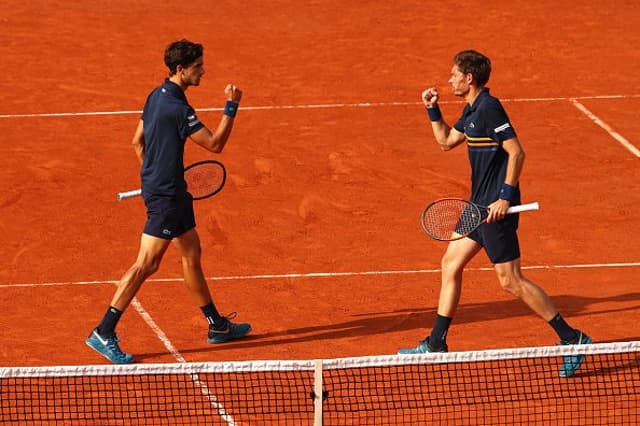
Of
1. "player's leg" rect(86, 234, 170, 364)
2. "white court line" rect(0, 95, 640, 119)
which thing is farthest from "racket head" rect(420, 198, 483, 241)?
"white court line" rect(0, 95, 640, 119)

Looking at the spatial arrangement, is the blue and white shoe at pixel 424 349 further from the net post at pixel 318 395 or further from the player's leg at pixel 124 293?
the player's leg at pixel 124 293

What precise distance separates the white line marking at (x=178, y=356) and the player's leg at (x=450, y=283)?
1.77 m

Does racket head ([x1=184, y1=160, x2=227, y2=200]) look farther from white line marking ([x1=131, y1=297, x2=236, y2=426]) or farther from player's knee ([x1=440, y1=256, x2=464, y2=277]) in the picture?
player's knee ([x1=440, y1=256, x2=464, y2=277])

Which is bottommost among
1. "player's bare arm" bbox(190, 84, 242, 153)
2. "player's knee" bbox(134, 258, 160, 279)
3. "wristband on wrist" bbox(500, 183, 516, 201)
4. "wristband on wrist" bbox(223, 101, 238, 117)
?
"player's knee" bbox(134, 258, 160, 279)

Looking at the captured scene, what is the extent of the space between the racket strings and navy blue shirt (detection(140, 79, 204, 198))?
0.56m

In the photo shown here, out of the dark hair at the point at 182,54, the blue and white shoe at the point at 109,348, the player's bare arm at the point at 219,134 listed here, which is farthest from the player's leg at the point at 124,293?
the dark hair at the point at 182,54

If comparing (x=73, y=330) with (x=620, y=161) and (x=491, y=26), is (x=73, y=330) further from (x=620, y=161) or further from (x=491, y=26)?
(x=491, y=26)

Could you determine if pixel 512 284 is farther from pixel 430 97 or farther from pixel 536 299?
pixel 430 97

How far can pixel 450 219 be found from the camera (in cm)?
999

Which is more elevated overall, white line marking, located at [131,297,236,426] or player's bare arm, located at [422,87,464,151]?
player's bare arm, located at [422,87,464,151]

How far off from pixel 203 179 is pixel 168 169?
0.79m

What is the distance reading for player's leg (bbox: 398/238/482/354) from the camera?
979 centimetres

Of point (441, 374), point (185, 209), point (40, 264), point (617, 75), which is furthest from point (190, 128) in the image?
point (617, 75)

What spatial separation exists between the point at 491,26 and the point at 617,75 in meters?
3.18
